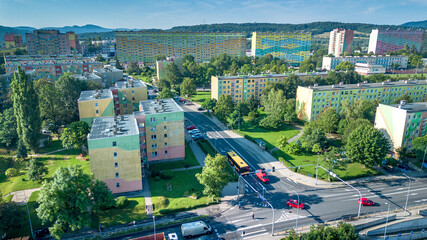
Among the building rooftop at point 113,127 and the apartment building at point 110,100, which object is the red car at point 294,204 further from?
the apartment building at point 110,100

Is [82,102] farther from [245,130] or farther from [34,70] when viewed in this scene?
[34,70]

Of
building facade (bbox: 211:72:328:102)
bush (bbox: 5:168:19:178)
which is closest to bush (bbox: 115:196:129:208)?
bush (bbox: 5:168:19:178)

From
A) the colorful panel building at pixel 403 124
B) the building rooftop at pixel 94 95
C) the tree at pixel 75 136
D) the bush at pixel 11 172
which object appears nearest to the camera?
the bush at pixel 11 172

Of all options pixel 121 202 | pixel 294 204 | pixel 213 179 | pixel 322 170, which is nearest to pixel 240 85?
pixel 322 170

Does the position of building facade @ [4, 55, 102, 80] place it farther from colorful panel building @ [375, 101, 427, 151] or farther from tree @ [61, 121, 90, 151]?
colorful panel building @ [375, 101, 427, 151]

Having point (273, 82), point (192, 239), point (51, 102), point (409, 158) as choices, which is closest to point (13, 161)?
point (51, 102)

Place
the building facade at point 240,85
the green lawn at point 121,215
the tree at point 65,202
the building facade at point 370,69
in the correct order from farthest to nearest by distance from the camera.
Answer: the building facade at point 370,69
the building facade at point 240,85
the green lawn at point 121,215
the tree at point 65,202

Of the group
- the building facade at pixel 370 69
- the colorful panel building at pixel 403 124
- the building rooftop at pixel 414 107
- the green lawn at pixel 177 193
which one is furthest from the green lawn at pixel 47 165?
the building facade at pixel 370 69
